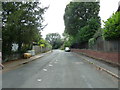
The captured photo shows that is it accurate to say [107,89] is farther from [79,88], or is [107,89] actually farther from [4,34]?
[4,34]

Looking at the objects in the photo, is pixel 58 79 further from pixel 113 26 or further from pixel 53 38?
pixel 53 38

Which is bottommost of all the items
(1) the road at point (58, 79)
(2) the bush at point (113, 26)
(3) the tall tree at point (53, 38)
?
(1) the road at point (58, 79)

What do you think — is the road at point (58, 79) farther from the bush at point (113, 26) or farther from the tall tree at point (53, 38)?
the tall tree at point (53, 38)

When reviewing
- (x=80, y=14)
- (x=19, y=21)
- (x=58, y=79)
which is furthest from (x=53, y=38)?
(x=58, y=79)

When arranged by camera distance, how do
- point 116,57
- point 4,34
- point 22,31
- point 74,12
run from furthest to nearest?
point 74,12, point 22,31, point 4,34, point 116,57

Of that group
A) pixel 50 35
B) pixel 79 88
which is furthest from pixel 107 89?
pixel 50 35

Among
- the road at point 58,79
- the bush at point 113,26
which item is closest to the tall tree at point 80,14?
the bush at point 113,26

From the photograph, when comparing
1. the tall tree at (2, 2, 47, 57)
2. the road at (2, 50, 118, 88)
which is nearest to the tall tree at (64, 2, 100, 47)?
the tall tree at (2, 2, 47, 57)

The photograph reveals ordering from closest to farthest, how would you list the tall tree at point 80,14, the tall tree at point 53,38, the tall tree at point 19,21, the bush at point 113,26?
the bush at point 113,26
the tall tree at point 19,21
the tall tree at point 80,14
the tall tree at point 53,38

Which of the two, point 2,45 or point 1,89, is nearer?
point 1,89

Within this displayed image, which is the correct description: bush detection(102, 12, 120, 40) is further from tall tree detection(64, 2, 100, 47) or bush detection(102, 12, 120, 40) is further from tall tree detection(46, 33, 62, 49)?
tall tree detection(46, 33, 62, 49)

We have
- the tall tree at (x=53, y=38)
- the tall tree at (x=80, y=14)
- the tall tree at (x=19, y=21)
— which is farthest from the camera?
the tall tree at (x=53, y=38)

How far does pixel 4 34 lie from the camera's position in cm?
1526

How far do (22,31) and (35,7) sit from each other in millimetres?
3855
